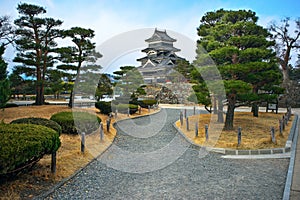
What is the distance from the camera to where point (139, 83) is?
20.5 metres

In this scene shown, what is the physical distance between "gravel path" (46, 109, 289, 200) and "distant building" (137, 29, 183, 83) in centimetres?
2577

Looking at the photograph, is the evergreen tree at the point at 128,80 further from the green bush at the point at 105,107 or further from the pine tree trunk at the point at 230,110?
the pine tree trunk at the point at 230,110

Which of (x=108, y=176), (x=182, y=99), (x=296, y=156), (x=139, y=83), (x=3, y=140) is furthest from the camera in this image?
(x=182, y=99)

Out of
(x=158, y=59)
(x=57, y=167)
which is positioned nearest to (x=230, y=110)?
(x=57, y=167)

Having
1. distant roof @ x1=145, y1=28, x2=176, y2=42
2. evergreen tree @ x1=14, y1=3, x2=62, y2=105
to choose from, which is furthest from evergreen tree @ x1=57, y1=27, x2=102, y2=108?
distant roof @ x1=145, y1=28, x2=176, y2=42

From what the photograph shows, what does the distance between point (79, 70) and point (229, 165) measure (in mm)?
12103

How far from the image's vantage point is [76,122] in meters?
9.80

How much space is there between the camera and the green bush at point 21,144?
4090 millimetres

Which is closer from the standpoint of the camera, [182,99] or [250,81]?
[250,81]

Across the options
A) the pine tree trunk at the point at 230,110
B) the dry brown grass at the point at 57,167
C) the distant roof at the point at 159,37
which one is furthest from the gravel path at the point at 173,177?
the distant roof at the point at 159,37

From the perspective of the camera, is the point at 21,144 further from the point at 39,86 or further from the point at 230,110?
the point at 39,86

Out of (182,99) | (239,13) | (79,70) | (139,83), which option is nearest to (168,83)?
(182,99)

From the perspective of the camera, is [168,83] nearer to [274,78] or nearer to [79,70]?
[79,70]

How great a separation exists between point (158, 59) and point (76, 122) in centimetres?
2694
